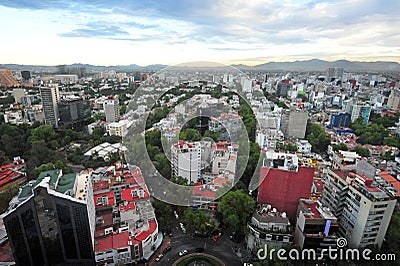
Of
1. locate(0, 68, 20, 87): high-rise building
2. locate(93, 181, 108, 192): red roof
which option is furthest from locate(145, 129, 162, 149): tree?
locate(0, 68, 20, 87): high-rise building

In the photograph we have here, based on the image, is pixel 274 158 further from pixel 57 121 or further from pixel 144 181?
pixel 57 121

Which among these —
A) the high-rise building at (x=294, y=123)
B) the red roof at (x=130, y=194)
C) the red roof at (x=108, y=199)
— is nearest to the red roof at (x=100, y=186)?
the red roof at (x=108, y=199)

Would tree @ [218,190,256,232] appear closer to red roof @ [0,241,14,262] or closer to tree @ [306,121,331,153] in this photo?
red roof @ [0,241,14,262]

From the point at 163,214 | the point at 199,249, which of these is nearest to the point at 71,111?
the point at 163,214

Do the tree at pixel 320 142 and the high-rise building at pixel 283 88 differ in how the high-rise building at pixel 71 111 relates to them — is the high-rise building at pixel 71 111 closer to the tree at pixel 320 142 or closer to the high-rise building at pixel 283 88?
the tree at pixel 320 142

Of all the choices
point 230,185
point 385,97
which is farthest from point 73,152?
point 385,97

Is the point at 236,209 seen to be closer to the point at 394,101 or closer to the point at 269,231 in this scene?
the point at 269,231

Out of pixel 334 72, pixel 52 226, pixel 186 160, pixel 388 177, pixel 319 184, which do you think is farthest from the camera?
pixel 334 72
